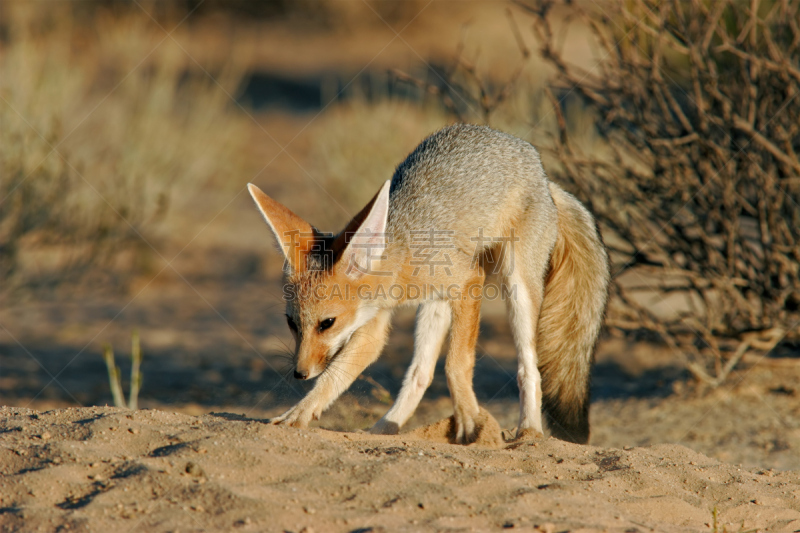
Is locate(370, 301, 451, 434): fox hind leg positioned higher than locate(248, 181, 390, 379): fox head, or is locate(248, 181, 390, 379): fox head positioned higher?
locate(248, 181, 390, 379): fox head

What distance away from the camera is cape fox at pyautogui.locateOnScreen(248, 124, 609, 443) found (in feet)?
13.2

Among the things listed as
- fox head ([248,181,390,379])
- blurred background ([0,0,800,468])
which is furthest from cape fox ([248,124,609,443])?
blurred background ([0,0,800,468])

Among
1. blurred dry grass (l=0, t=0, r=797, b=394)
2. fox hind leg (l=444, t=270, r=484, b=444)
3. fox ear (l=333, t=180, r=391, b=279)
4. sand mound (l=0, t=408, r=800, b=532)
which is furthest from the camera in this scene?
blurred dry grass (l=0, t=0, r=797, b=394)

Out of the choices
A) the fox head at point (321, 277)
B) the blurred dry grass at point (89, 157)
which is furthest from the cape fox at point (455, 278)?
the blurred dry grass at point (89, 157)

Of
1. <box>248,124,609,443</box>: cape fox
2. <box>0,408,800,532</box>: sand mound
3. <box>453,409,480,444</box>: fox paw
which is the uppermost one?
<box>248,124,609,443</box>: cape fox

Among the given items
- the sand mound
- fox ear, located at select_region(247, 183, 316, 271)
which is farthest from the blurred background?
the sand mound

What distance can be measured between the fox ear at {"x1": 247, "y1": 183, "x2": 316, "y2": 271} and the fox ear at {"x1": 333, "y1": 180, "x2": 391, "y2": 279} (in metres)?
0.17

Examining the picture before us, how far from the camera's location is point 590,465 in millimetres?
3447

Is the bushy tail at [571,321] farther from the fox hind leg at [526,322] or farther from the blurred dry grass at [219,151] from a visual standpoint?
the blurred dry grass at [219,151]

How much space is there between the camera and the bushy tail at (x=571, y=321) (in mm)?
4484

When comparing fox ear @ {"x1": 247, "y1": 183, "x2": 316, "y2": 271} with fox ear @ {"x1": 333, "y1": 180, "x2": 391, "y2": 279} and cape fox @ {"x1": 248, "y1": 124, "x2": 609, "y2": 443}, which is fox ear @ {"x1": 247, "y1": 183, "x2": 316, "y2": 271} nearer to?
cape fox @ {"x1": 248, "y1": 124, "x2": 609, "y2": 443}

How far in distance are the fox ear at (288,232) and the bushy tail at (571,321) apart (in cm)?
156

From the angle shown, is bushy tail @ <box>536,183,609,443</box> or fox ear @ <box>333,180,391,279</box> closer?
fox ear @ <box>333,180,391,279</box>

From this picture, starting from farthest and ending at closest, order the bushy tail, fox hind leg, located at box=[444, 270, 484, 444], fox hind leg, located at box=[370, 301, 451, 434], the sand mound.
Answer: the bushy tail → fox hind leg, located at box=[370, 301, 451, 434] → fox hind leg, located at box=[444, 270, 484, 444] → the sand mound
